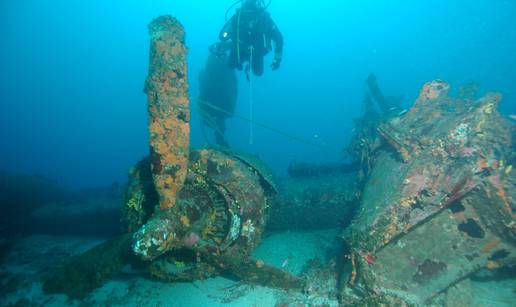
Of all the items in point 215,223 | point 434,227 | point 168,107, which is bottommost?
point 215,223

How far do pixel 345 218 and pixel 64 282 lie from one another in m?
5.54

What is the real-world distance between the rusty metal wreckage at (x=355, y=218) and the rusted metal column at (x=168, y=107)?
0.5 inches

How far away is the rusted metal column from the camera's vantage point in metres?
4.04

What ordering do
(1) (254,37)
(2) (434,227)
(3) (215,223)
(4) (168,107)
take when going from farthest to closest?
(1) (254,37), (3) (215,223), (2) (434,227), (4) (168,107)

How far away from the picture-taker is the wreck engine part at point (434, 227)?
4.31 metres

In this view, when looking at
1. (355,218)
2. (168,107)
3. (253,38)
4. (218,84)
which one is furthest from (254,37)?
(355,218)

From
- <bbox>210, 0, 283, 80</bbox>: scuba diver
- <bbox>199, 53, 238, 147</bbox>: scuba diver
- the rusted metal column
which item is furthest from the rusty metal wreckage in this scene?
<bbox>199, 53, 238, 147</bbox>: scuba diver

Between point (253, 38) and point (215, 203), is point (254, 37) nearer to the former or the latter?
point (253, 38)

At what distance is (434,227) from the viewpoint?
4.74m

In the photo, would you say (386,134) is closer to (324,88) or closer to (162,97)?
(162,97)

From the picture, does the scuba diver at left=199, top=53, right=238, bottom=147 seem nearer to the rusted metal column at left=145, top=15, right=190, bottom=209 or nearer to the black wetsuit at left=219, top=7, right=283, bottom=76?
the black wetsuit at left=219, top=7, right=283, bottom=76

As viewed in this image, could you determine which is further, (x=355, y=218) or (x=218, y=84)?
(x=218, y=84)

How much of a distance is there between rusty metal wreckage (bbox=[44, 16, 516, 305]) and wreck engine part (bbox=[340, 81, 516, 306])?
0.01 meters

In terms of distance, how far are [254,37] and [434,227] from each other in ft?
27.3
